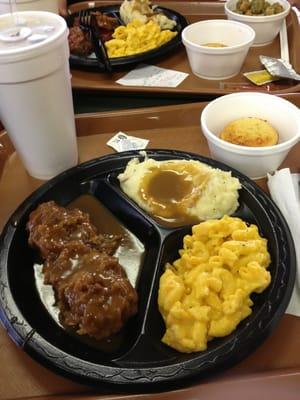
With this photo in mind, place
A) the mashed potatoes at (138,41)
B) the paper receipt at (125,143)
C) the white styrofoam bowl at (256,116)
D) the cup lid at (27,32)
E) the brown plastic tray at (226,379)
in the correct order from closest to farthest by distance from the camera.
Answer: the brown plastic tray at (226,379), the cup lid at (27,32), the white styrofoam bowl at (256,116), the paper receipt at (125,143), the mashed potatoes at (138,41)

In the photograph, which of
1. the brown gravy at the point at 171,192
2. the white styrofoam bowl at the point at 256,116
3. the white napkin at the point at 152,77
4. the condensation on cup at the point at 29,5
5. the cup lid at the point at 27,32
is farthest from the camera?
the condensation on cup at the point at 29,5

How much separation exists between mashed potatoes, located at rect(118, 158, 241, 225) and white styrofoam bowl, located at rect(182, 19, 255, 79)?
0.84m

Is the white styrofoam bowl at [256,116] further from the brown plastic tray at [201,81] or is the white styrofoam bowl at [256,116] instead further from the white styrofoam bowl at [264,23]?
the white styrofoam bowl at [264,23]

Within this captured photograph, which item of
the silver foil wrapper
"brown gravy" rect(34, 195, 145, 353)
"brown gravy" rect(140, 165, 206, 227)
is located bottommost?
"brown gravy" rect(34, 195, 145, 353)

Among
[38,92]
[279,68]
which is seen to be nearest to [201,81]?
[279,68]

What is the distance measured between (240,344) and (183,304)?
17cm

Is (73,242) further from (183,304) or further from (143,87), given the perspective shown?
(143,87)

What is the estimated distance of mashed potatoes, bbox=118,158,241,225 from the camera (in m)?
1.32

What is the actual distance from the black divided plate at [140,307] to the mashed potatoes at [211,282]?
29mm

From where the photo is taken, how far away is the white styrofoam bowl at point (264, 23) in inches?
91.2

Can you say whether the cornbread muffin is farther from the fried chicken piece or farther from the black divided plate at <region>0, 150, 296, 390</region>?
the fried chicken piece

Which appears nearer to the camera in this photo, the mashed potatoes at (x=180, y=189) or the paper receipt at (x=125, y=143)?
the mashed potatoes at (x=180, y=189)

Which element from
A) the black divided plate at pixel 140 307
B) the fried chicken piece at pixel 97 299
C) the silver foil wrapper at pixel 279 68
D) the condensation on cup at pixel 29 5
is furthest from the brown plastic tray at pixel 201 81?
the fried chicken piece at pixel 97 299

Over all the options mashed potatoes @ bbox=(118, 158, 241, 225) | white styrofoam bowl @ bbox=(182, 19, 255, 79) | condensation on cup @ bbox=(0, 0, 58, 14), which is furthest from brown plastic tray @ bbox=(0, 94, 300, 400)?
condensation on cup @ bbox=(0, 0, 58, 14)
